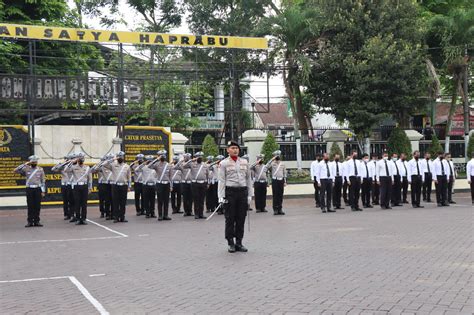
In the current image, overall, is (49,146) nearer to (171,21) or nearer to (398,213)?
(171,21)

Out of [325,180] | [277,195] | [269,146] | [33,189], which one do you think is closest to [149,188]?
[33,189]

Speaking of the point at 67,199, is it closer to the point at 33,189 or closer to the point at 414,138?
the point at 33,189

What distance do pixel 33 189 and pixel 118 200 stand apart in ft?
7.52

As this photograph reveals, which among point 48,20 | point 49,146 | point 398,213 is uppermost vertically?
point 48,20

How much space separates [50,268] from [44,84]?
45.9 feet

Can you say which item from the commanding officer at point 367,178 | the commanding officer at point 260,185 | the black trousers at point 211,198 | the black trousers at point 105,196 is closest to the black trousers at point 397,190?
the commanding officer at point 367,178

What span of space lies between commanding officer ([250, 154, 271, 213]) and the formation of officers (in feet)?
5.38

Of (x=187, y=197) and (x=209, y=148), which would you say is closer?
Answer: (x=187, y=197)

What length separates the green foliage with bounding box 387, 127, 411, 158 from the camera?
2792 centimetres

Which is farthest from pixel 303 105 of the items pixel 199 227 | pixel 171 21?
pixel 199 227

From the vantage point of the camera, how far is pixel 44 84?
21.3m

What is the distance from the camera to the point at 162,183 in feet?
55.3

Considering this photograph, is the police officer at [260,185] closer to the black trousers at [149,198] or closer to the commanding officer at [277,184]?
the commanding officer at [277,184]

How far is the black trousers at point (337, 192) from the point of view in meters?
18.3
